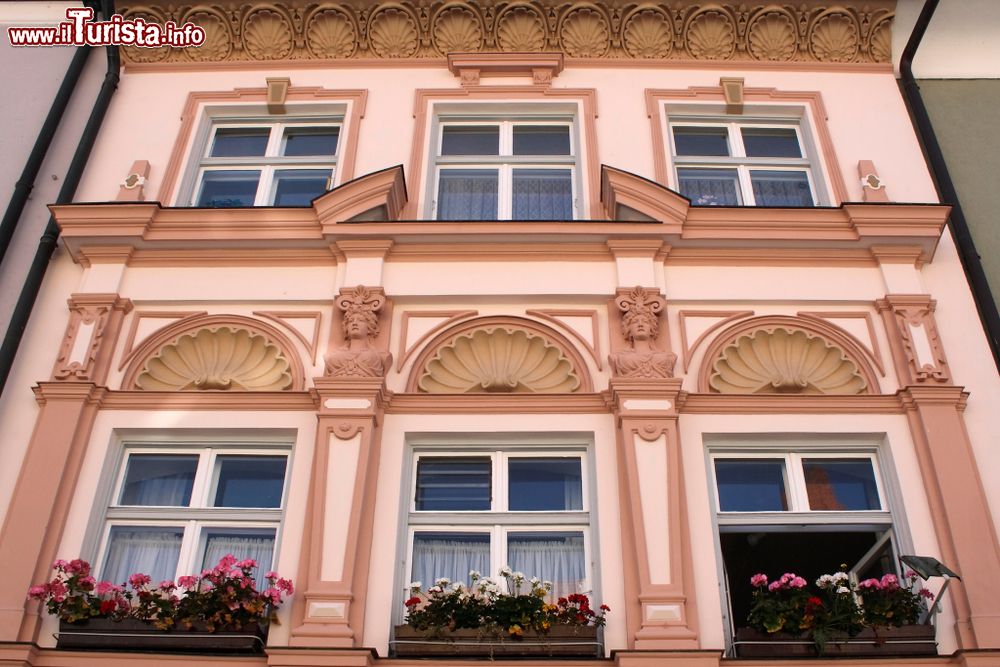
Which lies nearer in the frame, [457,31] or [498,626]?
[498,626]

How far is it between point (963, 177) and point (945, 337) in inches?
89.0

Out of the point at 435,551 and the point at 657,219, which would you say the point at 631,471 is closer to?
the point at 435,551

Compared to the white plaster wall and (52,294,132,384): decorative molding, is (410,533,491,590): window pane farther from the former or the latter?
(52,294,132,384): decorative molding

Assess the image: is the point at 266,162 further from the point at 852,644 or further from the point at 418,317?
the point at 852,644

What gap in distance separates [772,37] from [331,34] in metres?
4.77

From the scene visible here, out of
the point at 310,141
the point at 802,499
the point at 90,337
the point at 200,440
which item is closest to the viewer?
the point at 802,499

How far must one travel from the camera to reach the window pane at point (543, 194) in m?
10.3

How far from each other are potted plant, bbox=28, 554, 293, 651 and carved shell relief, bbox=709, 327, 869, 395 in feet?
12.8

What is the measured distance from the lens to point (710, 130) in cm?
1122

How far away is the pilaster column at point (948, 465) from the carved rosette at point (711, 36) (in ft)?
12.6

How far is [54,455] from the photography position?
26.7ft

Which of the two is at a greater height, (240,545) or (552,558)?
(240,545)

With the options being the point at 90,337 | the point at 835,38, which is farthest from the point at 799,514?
the point at 835,38

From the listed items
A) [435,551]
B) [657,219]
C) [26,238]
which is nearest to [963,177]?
[657,219]
